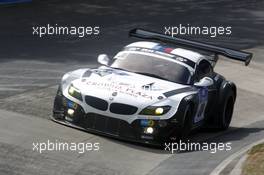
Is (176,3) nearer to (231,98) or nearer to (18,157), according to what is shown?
(231,98)

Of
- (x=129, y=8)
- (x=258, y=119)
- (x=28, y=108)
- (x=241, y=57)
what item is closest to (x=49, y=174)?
(x=28, y=108)

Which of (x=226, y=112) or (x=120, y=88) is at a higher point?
(x=120, y=88)

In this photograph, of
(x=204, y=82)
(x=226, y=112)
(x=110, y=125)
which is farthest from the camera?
(x=226, y=112)

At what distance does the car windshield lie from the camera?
14.4 meters
